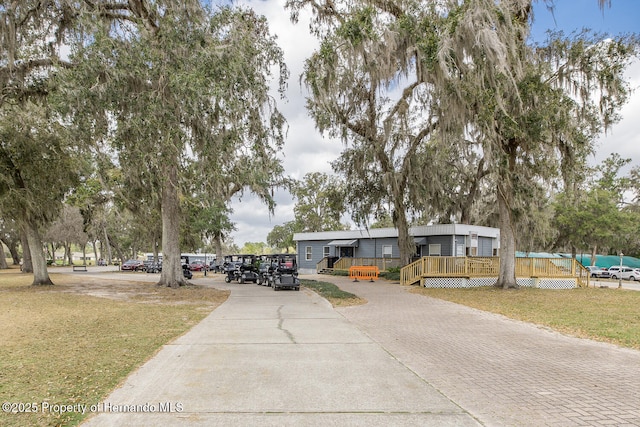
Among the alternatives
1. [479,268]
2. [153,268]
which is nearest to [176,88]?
[479,268]

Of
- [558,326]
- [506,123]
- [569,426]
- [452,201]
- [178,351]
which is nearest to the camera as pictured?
[569,426]

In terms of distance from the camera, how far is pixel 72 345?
693 centimetres

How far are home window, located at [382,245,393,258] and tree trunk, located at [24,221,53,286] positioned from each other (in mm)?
20819

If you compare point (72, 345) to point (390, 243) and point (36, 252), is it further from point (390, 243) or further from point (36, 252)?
point (390, 243)

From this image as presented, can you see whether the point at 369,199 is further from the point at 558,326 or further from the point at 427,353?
the point at 427,353

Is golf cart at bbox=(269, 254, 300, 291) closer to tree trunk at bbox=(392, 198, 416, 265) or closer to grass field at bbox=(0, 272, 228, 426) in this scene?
grass field at bbox=(0, 272, 228, 426)

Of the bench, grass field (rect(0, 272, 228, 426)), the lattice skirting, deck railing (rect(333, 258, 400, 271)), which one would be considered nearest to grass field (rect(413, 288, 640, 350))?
the lattice skirting

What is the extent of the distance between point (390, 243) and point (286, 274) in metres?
13.9

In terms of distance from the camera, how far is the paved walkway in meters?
3.95

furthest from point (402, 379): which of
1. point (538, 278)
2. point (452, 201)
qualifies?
point (452, 201)

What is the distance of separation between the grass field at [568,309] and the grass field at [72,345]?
27.3 ft

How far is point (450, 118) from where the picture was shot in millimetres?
15406

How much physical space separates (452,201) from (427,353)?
24326mm

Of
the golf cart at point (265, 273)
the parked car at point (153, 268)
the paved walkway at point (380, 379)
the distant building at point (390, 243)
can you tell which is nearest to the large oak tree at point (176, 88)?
the paved walkway at point (380, 379)
